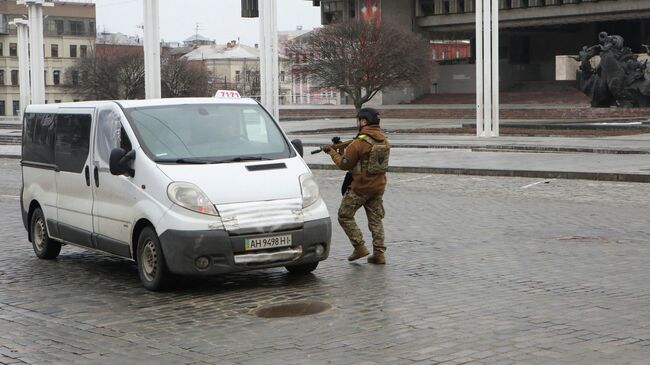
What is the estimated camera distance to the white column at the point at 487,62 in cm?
3534

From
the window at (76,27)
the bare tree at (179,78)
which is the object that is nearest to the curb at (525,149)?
the bare tree at (179,78)

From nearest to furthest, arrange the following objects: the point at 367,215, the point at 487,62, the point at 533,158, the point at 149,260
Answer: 1. the point at 149,260
2. the point at 367,215
3. the point at 533,158
4. the point at 487,62

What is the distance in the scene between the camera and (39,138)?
36.4 feet

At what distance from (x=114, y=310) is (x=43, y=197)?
3238 millimetres

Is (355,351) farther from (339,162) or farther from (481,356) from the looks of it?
(339,162)

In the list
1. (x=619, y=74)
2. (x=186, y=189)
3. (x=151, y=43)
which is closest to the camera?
(x=186, y=189)

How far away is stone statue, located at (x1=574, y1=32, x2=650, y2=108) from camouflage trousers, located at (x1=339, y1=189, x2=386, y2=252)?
119 ft

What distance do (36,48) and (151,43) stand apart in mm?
20679

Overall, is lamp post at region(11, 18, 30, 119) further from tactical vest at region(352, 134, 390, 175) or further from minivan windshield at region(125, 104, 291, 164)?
tactical vest at region(352, 134, 390, 175)

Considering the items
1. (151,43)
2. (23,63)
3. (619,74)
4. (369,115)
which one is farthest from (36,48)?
(369,115)

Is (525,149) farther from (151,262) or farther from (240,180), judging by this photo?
(151,262)

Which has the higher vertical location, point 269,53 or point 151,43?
point 151,43

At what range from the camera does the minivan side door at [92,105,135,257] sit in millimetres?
9367

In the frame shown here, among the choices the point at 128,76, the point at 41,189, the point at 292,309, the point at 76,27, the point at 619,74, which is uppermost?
the point at 76,27
